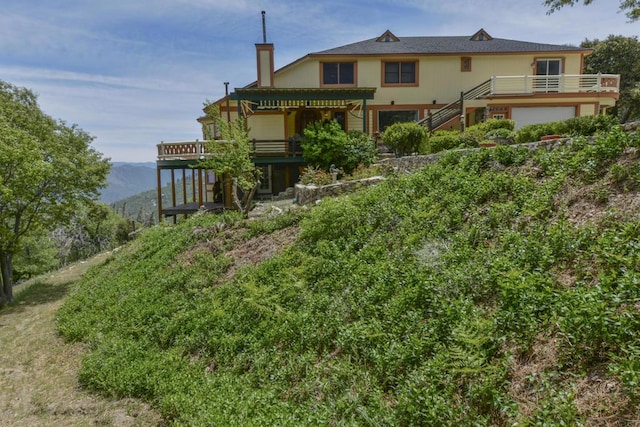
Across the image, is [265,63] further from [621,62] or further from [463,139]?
[621,62]

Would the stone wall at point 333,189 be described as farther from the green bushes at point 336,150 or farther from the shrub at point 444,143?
the shrub at point 444,143

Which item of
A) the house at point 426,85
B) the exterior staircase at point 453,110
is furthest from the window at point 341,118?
the exterior staircase at point 453,110

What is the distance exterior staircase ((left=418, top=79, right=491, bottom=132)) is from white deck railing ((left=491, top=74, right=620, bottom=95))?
66 cm

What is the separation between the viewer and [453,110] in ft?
68.5

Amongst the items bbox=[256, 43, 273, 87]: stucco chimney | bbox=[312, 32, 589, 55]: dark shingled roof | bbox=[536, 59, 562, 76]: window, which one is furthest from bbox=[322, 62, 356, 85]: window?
Answer: bbox=[536, 59, 562, 76]: window

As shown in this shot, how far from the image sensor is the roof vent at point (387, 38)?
2355 cm

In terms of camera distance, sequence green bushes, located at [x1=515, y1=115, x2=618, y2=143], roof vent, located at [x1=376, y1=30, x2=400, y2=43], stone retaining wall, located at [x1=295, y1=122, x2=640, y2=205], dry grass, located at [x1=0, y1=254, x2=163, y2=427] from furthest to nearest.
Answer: roof vent, located at [x1=376, y1=30, x2=400, y2=43] → stone retaining wall, located at [x1=295, y1=122, x2=640, y2=205] → green bushes, located at [x1=515, y1=115, x2=618, y2=143] → dry grass, located at [x1=0, y1=254, x2=163, y2=427]

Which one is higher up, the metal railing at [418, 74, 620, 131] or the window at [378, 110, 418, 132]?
the metal railing at [418, 74, 620, 131]

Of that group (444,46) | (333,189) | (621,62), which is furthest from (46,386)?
(621,62)

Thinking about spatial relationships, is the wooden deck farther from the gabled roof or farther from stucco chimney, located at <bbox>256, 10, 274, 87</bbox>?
the gabled roof

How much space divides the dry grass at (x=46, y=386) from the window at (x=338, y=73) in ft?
55.2

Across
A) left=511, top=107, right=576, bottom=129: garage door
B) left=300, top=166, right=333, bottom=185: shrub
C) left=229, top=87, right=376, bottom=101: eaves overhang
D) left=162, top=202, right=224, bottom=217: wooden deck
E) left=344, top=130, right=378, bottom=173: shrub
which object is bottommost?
left=162, top=202, right=224, bottom=217: wooden deck

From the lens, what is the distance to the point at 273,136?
20953 mm

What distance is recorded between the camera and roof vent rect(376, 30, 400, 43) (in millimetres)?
23547
